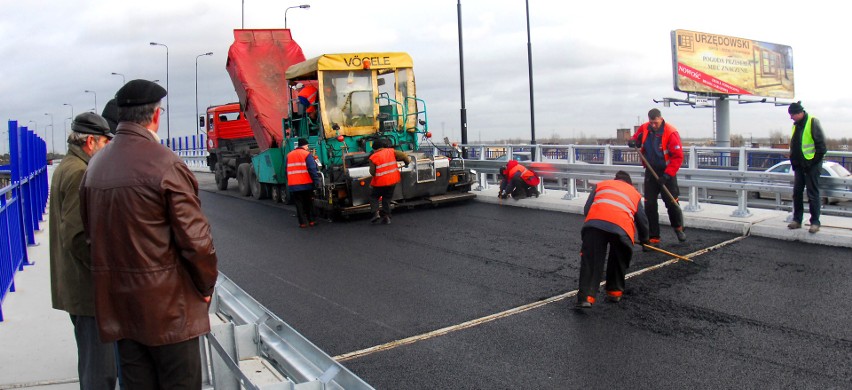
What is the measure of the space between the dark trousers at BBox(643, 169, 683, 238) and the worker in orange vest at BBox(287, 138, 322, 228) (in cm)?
562

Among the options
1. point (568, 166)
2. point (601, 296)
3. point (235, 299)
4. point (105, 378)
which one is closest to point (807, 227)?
point (601, 296)

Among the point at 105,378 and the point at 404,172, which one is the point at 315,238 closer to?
the point at 404,172

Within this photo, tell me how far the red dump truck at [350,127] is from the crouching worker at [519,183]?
883 millimetres

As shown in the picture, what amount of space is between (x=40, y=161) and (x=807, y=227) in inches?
511

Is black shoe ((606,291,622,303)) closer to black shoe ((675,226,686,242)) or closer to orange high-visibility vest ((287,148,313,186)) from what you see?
black shoe ((675,226,686,242))

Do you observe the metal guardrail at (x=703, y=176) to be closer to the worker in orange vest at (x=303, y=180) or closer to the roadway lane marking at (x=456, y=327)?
the roadway lane marking at (x=456, y=327)

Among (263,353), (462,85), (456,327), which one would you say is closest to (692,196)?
(456,327)

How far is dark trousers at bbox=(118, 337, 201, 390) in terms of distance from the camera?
301 cm

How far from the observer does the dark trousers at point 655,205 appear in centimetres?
930

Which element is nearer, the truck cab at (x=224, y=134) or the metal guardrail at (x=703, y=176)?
the metal guardrail at (x=703, y=176)

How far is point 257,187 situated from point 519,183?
6929 mm

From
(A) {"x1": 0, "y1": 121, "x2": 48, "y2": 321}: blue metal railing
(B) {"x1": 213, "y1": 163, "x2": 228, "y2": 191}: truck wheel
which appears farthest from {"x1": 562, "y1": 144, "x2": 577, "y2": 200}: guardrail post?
(B) {"x1": 213, "y1": 163, "x2": 228, "y2": 191}: truck wheel

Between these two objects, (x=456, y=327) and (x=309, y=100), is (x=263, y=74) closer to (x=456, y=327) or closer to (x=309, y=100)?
(x=309, y=100)

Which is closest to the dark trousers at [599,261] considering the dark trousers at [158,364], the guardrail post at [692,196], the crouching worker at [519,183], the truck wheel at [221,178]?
the dark trousers at [158,364]
